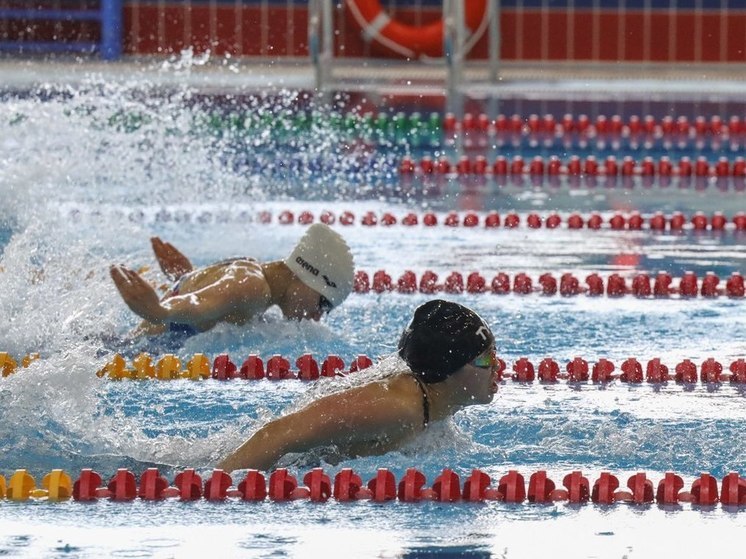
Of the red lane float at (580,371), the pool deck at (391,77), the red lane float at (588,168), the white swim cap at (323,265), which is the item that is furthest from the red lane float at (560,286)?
the pool deck at (391,77)

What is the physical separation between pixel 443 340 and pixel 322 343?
1.71m

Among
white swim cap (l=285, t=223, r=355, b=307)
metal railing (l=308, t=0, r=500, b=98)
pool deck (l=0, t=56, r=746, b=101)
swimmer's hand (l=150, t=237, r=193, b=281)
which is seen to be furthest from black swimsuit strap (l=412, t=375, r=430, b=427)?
pool deck (l=0, t=56, r=746, b=101)

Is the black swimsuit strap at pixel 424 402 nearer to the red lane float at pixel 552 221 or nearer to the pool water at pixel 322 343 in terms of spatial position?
the pool water at pixel 322 343

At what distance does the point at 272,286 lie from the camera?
16.9ft

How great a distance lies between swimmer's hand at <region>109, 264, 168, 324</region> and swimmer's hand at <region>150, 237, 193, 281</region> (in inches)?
31.2

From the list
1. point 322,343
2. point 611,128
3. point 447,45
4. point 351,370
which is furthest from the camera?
point 447,45

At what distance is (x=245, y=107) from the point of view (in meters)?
11.5

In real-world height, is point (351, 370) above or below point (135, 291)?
below

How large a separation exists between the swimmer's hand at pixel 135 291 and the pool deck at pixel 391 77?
767 centimetres

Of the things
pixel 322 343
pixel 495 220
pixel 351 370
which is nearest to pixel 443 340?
pixel 351 370

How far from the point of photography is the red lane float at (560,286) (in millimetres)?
6145

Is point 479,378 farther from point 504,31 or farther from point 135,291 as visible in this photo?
point 504,31

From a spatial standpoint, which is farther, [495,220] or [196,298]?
[495,220]

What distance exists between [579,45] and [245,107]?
444 centimetres
